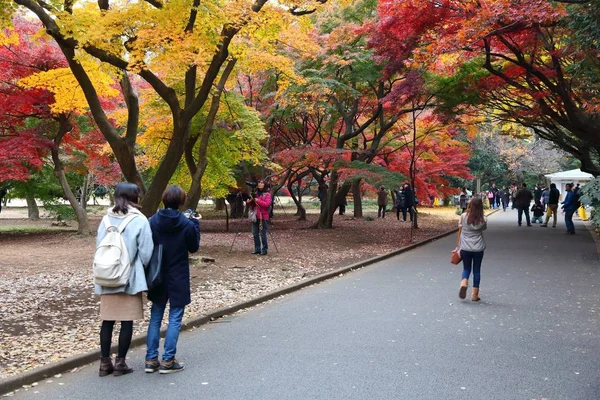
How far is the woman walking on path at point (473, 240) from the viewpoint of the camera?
7562mm

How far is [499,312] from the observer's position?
22.7 feet

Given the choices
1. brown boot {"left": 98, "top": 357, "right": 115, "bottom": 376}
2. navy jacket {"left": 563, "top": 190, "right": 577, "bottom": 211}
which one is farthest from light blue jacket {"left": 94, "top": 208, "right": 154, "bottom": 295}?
navy jacket {"left": 563, "top": 190, "right": 577, "bottom": 211}

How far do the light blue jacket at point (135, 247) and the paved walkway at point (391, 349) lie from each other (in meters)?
0.79

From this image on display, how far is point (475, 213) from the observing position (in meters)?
7.58

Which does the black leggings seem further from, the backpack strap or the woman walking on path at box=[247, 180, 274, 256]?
the woman walking on path at box=[247, 180, 274, 256]

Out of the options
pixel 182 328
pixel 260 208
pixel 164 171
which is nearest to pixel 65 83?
pixel 164 171

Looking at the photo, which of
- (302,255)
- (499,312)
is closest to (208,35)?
(302,255)

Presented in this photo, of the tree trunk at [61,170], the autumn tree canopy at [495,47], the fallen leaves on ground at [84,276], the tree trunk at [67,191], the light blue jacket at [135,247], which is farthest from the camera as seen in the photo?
the tree trunk at [67,191]

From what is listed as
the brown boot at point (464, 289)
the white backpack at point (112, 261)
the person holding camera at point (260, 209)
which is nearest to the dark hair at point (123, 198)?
the white backpack at point (112, 261)

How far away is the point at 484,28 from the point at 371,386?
9.46 metres

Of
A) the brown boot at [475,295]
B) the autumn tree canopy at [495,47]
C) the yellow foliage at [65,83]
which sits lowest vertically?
the brown boot at [475,295]

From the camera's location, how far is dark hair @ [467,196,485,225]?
7543 millimetres

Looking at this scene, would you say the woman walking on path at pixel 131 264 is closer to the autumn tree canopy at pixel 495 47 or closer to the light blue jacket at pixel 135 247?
the light blue jacket at pixel 135 247

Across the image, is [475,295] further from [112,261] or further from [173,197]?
[112,261]
